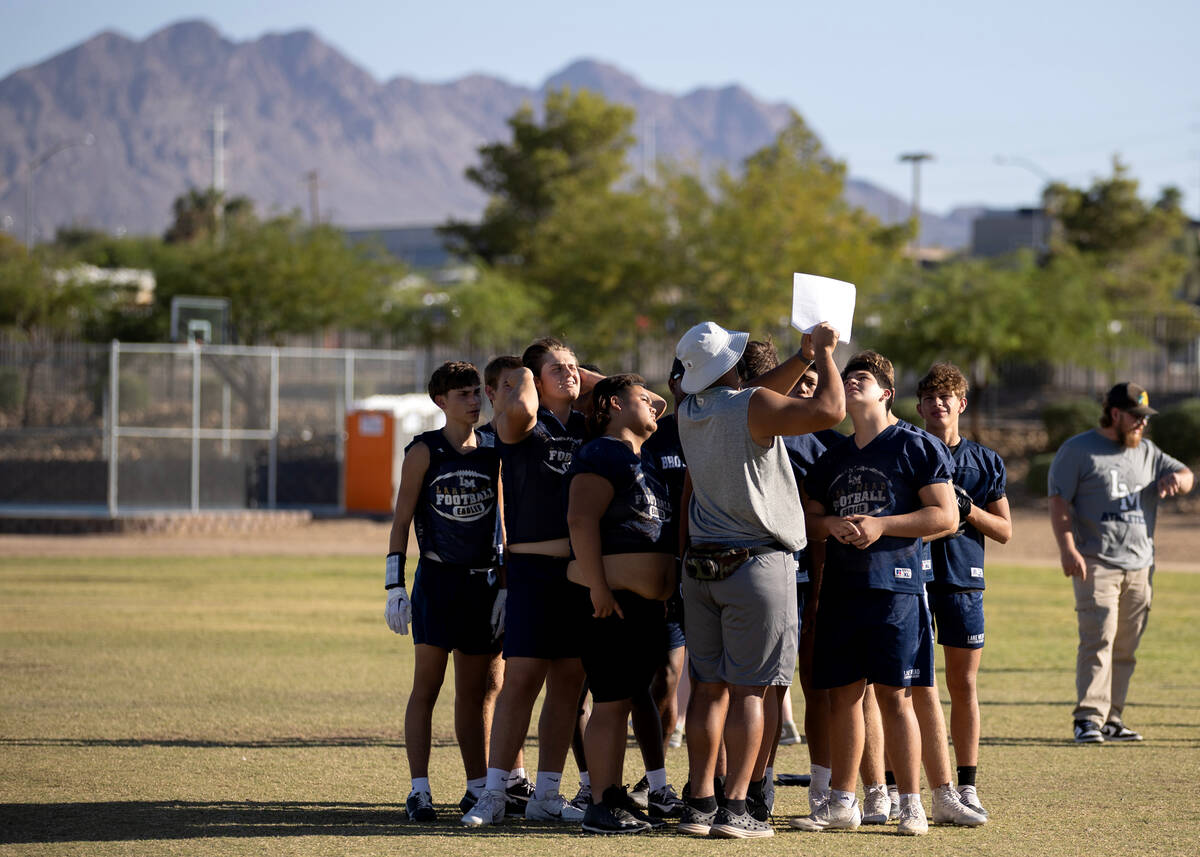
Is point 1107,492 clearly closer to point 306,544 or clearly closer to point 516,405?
point 516,405

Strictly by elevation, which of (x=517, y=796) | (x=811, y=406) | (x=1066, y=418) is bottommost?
(x=517, y=796)

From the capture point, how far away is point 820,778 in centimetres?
675

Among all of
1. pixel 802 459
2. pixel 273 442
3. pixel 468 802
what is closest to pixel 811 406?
pixel 802 459

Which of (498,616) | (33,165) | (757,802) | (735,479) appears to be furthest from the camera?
(33,165)

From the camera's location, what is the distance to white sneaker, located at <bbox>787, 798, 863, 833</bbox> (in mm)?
6438

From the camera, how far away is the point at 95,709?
9.49 m

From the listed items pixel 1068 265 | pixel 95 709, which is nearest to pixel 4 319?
pixel 1068 265

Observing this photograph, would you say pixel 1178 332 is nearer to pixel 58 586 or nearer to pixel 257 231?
pixel 257 231

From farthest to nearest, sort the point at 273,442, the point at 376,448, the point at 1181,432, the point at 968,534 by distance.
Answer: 1. the point at 1181,432
2. the point at 376,448
3. the point at 273,442
4. the point at 968,534

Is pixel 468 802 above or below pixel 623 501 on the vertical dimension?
below

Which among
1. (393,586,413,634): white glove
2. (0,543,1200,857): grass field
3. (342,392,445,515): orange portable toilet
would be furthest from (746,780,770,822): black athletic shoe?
(342,392,445,515): orange portable toilet

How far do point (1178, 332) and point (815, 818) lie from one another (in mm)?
34756

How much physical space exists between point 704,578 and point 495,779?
4.51 ft

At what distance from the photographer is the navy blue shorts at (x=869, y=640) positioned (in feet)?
20.8
